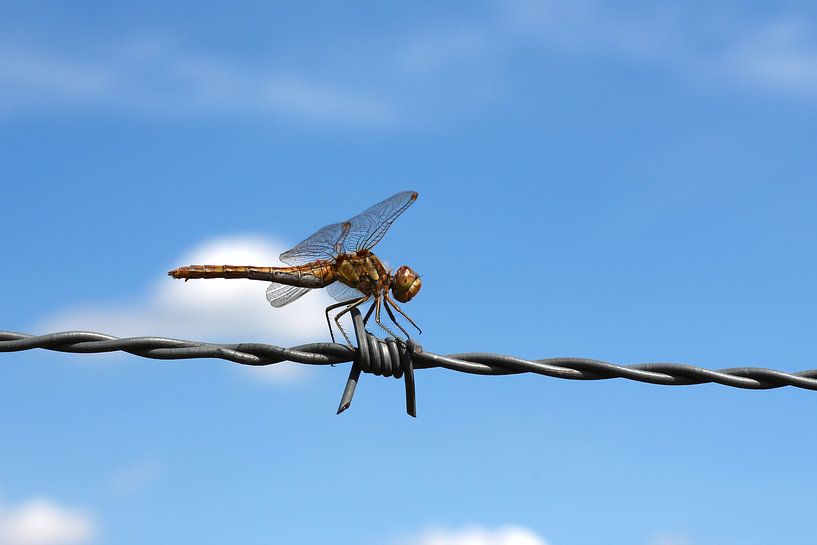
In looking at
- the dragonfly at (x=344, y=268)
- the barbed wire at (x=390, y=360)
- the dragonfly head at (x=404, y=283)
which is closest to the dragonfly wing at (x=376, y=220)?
the dragonfly at (x=344, y=268)

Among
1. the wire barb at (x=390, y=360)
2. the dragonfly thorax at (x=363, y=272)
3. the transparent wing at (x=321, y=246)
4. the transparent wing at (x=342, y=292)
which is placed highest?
the transparent wing at (x=321, y=246)

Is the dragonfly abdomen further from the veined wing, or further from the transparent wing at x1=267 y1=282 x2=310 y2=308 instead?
the transparent wing at x1=267 y1=282 x2=310 y2=308

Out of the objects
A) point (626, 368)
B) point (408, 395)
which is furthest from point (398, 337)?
point (626, 368)

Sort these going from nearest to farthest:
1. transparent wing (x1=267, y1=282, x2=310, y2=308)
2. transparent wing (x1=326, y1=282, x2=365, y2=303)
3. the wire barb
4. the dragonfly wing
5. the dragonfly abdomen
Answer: the wire barb, transparent wing (x1=326, y1=282, x2=365, y2=303), the dragonfly abdomen, the dragonfly wing, transparent wing (x1=267, y1=282, x2=310, y2=308)

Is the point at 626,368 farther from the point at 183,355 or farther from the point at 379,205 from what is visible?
the point at 379,205

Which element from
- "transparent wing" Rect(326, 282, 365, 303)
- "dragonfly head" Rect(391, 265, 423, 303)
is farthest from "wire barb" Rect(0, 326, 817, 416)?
"transparent wing" Rect(326, 282, 365, 303)

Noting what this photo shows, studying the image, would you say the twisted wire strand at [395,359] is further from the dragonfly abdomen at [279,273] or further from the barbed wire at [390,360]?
the dragonfly abdomen at [279,273]
